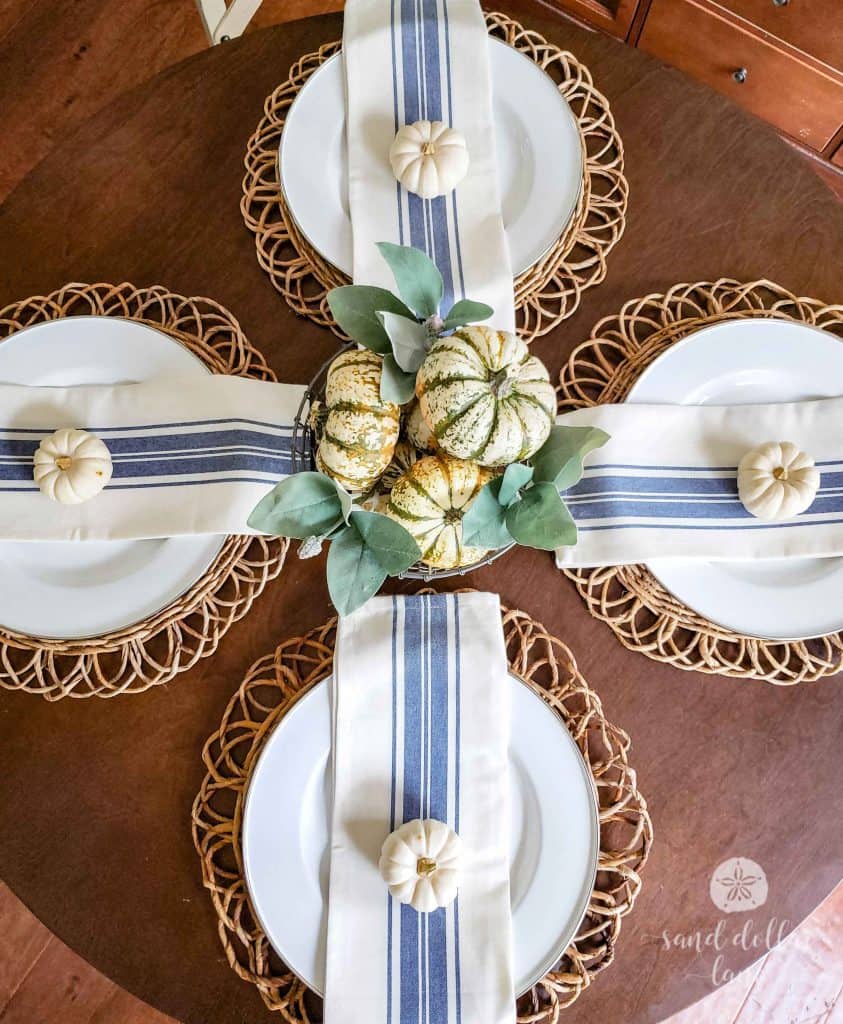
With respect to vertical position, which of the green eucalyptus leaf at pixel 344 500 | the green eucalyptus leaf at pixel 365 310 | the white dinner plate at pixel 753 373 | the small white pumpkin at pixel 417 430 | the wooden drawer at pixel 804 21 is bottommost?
the green eucalyptus leaf at pixel 344 500

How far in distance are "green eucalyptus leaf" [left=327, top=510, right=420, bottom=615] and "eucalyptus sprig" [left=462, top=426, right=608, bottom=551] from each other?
6 cm

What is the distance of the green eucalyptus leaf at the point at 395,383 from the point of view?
0.69 m

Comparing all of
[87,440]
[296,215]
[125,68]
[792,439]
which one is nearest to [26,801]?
[87,440]

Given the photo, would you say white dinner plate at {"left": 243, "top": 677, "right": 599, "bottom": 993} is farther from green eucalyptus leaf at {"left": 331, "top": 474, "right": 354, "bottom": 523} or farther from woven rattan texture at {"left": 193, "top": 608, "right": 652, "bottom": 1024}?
green eucalyptus leaf at {"left": 331, "top": 474, "right": 354, "bottom": 523}

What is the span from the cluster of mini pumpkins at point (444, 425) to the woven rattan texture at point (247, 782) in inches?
9.0

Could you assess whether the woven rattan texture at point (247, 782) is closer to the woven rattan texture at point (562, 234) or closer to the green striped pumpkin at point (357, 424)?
the green striped pumpkin at point (357, 424)

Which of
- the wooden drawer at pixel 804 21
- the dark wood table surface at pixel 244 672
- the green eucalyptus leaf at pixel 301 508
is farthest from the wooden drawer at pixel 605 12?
the green eucalyptus leaf at pixel 301 508

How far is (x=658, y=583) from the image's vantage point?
889 millimetres

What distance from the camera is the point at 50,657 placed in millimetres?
887

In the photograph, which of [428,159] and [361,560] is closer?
[361,560]

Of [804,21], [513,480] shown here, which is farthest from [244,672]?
[804,21]

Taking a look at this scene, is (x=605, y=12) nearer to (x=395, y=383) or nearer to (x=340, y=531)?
(x=395, y=383)

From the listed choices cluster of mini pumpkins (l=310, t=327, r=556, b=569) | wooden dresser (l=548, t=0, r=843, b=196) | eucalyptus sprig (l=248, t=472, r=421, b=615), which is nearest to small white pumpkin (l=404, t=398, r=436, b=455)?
cluster of mini pumpkins (l=310, t=327, r=556, b=569)

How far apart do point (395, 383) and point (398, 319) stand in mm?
52
